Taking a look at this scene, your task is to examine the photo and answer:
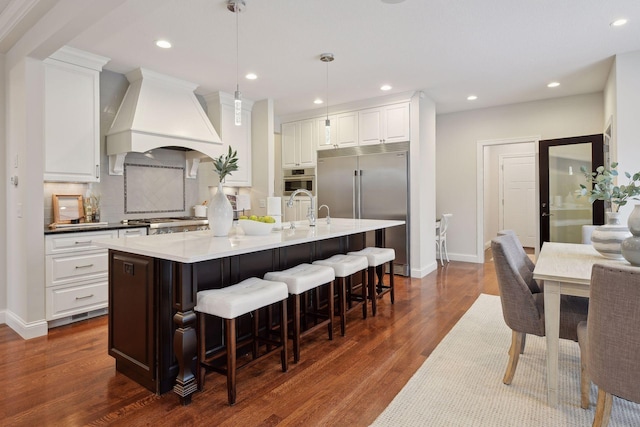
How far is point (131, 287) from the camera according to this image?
7.42ft

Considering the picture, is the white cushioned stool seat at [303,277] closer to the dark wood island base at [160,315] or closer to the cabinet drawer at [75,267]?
the dark wood island base at [160,315]

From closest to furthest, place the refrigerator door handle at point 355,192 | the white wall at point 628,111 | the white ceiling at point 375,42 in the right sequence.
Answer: the white ceiling at point 375,42 < the white wall at point 628,111 < the refrigerator door handle at point 355,192

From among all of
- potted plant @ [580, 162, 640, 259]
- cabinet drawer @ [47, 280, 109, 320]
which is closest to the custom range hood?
cabinet drawer @ [47, 280, 109, 320]

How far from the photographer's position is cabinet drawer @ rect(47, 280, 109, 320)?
3.25 metres

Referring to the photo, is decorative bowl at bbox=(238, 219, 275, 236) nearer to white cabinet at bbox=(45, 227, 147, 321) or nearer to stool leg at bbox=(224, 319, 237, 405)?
stool leg at bbox=(224, 319, 237, 405)

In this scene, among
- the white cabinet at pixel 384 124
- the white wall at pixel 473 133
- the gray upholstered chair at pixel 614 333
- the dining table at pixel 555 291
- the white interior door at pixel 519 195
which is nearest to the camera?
the gray upholstered chair at pixel 614 333

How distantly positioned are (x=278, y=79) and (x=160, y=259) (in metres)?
3.14

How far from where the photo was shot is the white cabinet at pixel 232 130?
201 inches

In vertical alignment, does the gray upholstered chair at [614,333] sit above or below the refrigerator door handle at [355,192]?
below

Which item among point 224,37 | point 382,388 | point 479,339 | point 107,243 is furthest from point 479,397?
point 224,37

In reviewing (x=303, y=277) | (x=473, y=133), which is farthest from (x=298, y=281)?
(x=473, y=133)

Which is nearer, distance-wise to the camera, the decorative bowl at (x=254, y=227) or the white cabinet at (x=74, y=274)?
the decorative bowl at (x=254, y=227)

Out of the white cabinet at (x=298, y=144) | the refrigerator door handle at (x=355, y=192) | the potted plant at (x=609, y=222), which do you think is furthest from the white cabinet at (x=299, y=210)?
the potted plant at (x=609, y=222)

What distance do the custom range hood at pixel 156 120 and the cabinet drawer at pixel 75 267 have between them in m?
1.12
